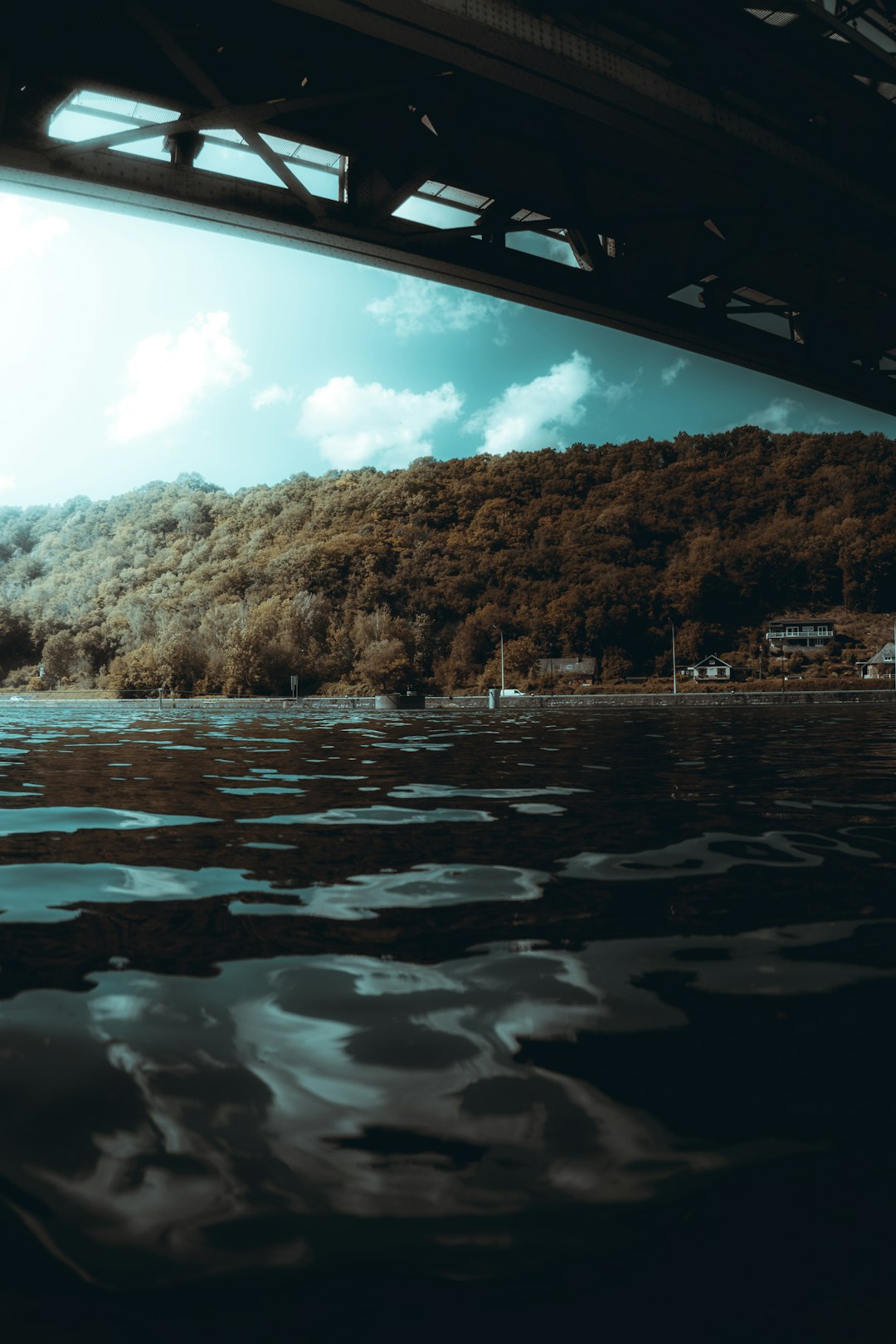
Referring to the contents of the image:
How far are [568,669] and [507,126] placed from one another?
284 ft

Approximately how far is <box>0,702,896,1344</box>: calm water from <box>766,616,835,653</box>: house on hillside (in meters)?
98.6

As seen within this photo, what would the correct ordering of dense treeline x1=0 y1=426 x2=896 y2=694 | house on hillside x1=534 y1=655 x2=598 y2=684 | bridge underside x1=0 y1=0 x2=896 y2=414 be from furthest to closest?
house on hillside x1=534 y1=655 x2=598 y2=684
dense treeline x1=0 y1=426 x2=896 y2=694
bridge underside x1=0 y1=0 x2=896 y2=414

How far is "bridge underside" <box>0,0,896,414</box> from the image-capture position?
628 cm

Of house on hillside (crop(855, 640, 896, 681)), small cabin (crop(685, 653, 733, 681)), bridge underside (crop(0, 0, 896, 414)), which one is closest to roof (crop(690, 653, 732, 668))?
small cabin (crop(685, 653, 733, 681))

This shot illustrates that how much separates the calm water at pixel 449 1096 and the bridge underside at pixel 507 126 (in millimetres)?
5486

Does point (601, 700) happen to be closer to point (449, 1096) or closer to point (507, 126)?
point (507, 126)

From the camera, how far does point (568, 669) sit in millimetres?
92875

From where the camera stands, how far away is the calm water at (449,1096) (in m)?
0.86

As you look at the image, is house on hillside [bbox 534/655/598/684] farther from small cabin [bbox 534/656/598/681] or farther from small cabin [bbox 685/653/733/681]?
small cabin [bbox 685/653/733/681]

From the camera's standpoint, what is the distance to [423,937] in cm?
212

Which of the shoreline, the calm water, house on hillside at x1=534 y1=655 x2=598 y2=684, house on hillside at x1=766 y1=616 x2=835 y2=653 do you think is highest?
house on hillside at x1=766 y1=616 x2=835 y2=653

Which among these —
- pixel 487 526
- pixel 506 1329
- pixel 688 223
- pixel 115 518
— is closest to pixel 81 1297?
pixel 506 1329

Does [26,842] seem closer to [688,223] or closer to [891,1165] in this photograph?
[891,1165]

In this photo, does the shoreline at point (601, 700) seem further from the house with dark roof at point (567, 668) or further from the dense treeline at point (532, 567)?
the dense treeline at point (532, 567)
